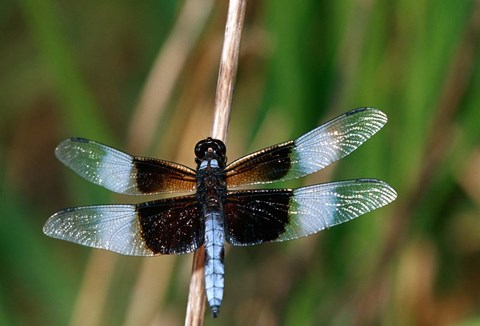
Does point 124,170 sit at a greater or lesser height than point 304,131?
lesser

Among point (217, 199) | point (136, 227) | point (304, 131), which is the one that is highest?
point (304, 131)

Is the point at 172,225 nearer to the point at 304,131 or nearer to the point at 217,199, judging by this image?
the point at 217,199

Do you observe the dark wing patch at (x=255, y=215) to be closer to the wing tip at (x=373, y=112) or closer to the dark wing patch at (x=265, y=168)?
the dark wing patch at (x=265, y=168)

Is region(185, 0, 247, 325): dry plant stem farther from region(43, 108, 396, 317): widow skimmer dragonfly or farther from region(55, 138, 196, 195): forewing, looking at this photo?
region(55, 138, 196, 195): forewing

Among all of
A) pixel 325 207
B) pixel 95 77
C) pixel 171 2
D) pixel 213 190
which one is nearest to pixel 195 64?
pixel 171 2

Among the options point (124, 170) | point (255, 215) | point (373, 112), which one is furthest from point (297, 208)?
point (124, 170)

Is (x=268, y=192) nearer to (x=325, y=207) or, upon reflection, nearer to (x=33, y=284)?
(x=325, y=207)
